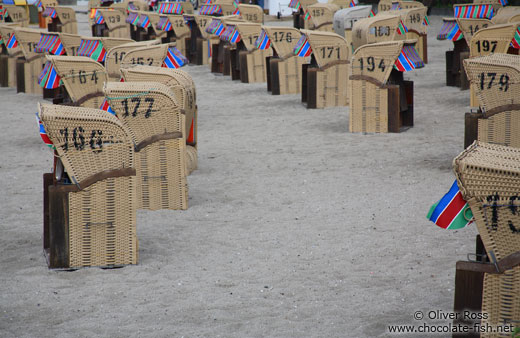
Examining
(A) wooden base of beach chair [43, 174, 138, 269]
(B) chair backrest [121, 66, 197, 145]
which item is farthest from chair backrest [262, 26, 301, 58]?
(A) wooden base of beach chair [43, 174, 138, 269]

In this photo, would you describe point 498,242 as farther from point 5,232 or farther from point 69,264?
point 5,232

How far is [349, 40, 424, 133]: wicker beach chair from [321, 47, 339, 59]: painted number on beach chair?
1947 millimetres

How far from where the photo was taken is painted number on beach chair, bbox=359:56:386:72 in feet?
38.5

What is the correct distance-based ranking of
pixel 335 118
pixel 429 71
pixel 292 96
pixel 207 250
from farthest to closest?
1. pixel 429 71
2. pixel 292 96
3. pixel 335 118
4. pixel 207 250

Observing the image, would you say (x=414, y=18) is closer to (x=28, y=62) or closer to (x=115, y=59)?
(x=28, y=62)

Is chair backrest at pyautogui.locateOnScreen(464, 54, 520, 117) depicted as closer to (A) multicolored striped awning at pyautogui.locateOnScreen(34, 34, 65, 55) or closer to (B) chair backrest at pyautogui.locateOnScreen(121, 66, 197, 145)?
(B) chair backrest at pyautogui.locateOnScreen(121, 66, 197, 145)

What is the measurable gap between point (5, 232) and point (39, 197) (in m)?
1.38

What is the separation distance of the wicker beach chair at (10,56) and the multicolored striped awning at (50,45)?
219cm

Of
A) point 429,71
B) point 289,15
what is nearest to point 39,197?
point 429,71

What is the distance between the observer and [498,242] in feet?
14.5

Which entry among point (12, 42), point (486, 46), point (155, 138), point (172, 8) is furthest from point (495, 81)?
point (172, 8)

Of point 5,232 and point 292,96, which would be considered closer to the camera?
point 5,232

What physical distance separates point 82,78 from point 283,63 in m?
5.80

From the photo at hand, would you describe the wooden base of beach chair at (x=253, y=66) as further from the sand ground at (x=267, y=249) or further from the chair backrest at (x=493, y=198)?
the chair backrest at (x=493, y=198)
